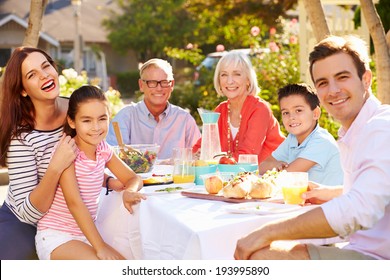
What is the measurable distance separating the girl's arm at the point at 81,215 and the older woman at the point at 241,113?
1.81 m

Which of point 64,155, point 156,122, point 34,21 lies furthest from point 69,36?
point 64,155

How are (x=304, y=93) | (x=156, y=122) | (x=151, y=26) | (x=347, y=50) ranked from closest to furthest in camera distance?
1. (x=347, y=50)
2. (x=304, y=93)
3. (x=156, y=122)
4. (x=151, y=26)

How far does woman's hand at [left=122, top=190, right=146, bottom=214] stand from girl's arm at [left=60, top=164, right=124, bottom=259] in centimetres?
20

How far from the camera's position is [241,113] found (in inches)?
216

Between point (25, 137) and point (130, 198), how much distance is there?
2.37 feet

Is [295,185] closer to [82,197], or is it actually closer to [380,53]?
[82,197]

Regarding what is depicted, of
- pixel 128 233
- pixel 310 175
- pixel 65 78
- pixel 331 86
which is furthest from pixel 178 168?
pixel 65 78

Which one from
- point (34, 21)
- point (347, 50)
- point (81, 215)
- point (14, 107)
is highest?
point (34, 21)

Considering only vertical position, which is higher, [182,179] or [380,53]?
[380,53]

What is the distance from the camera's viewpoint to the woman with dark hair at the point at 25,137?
403 cm

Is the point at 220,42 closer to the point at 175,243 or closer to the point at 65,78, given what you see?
the point at 65,78

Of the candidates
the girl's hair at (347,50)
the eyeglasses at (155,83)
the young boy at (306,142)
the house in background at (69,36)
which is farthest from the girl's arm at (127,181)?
the house in background at (69,36)

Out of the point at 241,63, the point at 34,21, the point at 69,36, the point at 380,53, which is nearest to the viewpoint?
the point at 241,63

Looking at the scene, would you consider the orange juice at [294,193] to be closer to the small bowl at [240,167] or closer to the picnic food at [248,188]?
the picnic food at [248,188]
